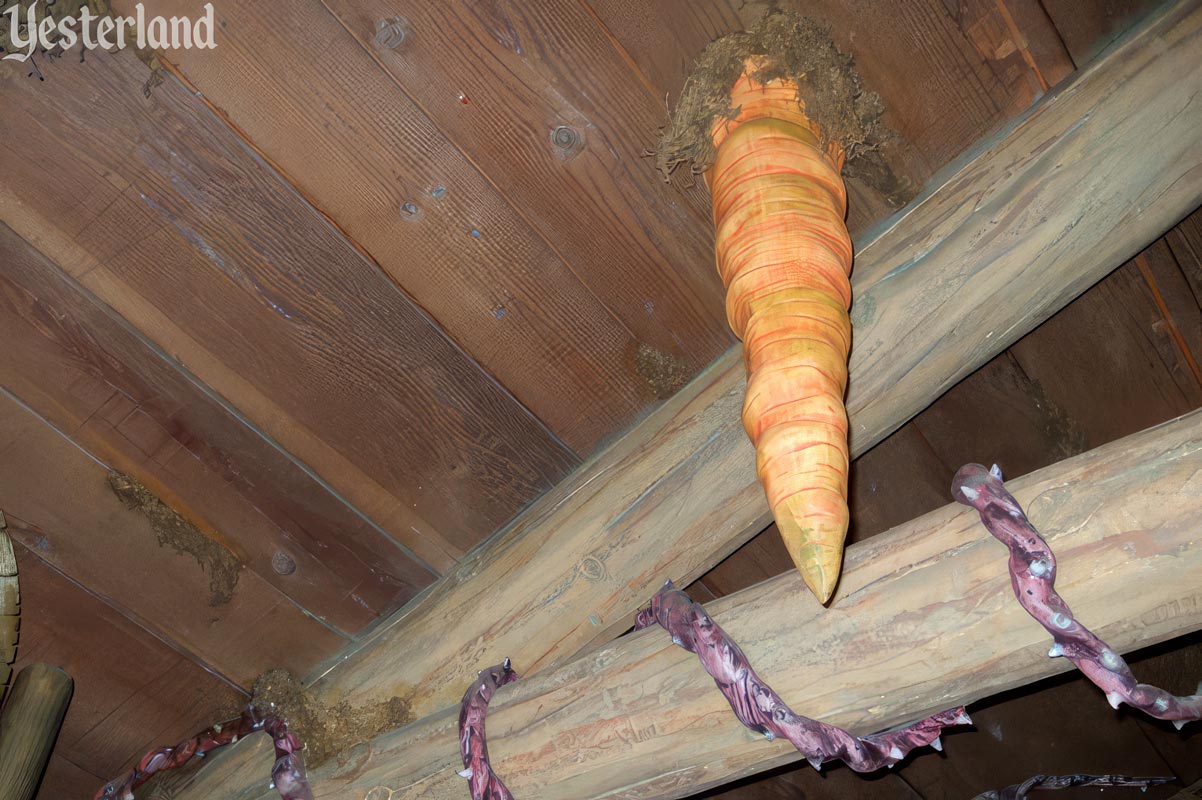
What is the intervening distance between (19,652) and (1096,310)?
186 centimetres

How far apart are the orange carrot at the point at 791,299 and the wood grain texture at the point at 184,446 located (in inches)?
32.1

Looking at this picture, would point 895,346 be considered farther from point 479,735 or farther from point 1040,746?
point 1040,746

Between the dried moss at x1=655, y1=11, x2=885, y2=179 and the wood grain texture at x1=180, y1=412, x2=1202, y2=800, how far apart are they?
0.53 m

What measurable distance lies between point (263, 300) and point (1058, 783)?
174cm

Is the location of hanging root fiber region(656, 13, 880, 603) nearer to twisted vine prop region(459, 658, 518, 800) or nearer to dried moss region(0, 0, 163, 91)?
twisted vine prop region(459, 658, 518, 800)

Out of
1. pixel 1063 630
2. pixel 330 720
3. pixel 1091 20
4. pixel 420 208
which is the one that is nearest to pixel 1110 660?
pixel 1063 630

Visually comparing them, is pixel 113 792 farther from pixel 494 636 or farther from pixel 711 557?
pixel 711 557

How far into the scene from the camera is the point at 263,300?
1285mm

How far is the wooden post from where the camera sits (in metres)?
1.36

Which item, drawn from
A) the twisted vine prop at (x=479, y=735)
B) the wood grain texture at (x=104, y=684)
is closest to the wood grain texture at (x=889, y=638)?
the twisted vine prop at (x=479, y=735)

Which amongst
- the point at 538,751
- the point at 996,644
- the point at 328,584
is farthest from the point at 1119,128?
the point at 328,584

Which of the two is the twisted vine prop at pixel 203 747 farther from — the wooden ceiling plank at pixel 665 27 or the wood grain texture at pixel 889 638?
the wooden ceiling plank at pixel 665 27

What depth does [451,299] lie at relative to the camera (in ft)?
4.29

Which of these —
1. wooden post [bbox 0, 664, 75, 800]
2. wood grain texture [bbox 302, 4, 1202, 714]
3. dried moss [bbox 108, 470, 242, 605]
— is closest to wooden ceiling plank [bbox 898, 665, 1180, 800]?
wood grain texture [bbox 302, 4, 1202, 714]
